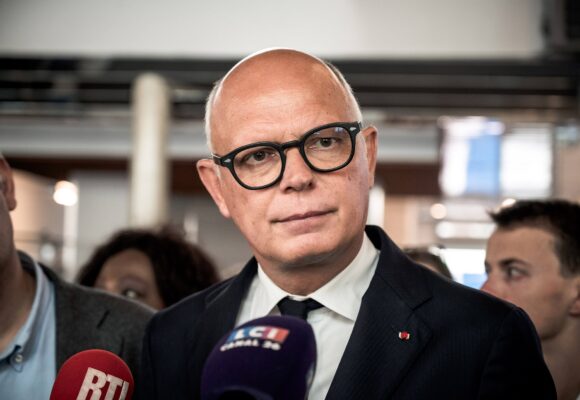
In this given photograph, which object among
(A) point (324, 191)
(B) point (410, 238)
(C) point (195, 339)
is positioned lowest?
(B) point (410, 238)

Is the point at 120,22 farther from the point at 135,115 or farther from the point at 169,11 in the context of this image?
the point at 135,115

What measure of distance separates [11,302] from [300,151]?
2.99 ft

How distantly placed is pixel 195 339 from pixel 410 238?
39.6ft

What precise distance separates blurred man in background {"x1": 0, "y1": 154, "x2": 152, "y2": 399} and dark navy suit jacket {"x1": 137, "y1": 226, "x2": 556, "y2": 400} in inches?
17.2

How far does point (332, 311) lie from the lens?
161 cm

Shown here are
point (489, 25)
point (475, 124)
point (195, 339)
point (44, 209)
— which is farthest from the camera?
point (44, 209)

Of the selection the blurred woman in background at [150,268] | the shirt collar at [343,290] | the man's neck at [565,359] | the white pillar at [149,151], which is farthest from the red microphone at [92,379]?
the white pillar at [149,151]

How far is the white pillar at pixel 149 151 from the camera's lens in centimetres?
640

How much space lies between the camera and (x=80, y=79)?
7215 mm

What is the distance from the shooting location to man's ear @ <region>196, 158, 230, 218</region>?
171 centimetres

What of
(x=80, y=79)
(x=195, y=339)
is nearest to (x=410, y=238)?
(x=80, y=79)

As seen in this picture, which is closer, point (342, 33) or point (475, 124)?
point (342, 33)

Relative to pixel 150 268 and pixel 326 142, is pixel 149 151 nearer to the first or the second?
pixel 150 268

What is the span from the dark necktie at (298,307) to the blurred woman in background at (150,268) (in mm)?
1450
